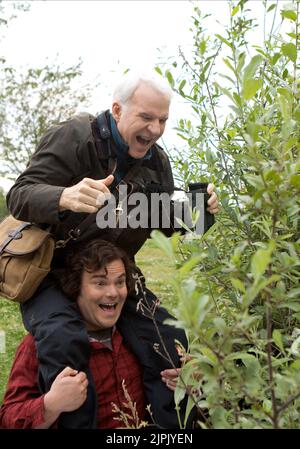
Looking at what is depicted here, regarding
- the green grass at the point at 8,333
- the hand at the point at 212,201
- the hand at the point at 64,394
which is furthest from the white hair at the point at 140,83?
the green grass at the point at 8,333

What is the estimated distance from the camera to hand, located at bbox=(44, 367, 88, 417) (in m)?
2.83

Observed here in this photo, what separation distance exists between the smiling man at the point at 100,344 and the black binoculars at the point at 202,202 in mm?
583

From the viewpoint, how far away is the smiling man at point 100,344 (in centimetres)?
306

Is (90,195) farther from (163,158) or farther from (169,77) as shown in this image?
(163,158)

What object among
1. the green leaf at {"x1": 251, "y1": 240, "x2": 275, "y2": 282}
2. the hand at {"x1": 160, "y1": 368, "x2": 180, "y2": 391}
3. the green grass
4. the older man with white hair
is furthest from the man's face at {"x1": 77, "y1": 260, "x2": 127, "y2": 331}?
the green leaf at {"x1": 251, "y1": 240, "x2": 275, "y2": 282}

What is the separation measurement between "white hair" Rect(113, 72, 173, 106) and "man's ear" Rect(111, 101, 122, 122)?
30 mm

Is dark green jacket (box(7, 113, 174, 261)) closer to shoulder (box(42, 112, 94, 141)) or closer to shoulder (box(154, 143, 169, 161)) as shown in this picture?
shoulder (box(42, 112, 94, 141))

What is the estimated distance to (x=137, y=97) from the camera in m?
3.12

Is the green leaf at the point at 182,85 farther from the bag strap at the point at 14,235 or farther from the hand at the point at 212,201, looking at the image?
the bag strap at the point at 14,235
